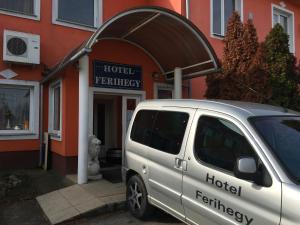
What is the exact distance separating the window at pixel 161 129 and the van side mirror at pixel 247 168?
4.65 feet

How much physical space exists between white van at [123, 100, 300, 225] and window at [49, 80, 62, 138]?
4.24 m

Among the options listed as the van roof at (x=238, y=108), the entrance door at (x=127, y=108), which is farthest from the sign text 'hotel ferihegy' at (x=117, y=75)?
the van roof at (x=238, y=108)

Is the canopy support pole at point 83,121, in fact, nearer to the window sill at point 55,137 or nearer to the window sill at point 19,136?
the window sill at point 55,137

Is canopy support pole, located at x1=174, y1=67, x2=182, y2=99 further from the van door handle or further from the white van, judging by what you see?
the van door handle

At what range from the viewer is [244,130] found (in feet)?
13.2

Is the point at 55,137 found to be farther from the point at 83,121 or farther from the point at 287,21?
the point at 287,21

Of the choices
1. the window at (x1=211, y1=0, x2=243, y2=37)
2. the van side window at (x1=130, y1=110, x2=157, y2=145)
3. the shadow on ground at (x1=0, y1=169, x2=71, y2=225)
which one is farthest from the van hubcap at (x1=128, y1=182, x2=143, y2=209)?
the window at (x1=211, y1=0, x2=243, y2=37)

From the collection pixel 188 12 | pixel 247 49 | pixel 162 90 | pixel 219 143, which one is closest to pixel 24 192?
pixel 162 90

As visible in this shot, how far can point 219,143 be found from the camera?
432cm

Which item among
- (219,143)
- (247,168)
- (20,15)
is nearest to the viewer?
(247,168)

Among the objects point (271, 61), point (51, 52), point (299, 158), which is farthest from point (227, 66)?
point (299, 158)

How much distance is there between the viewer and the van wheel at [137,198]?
574 cm

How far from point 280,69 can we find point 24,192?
637 centimetres

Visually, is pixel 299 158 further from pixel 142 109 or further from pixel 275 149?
pixel 142 109
